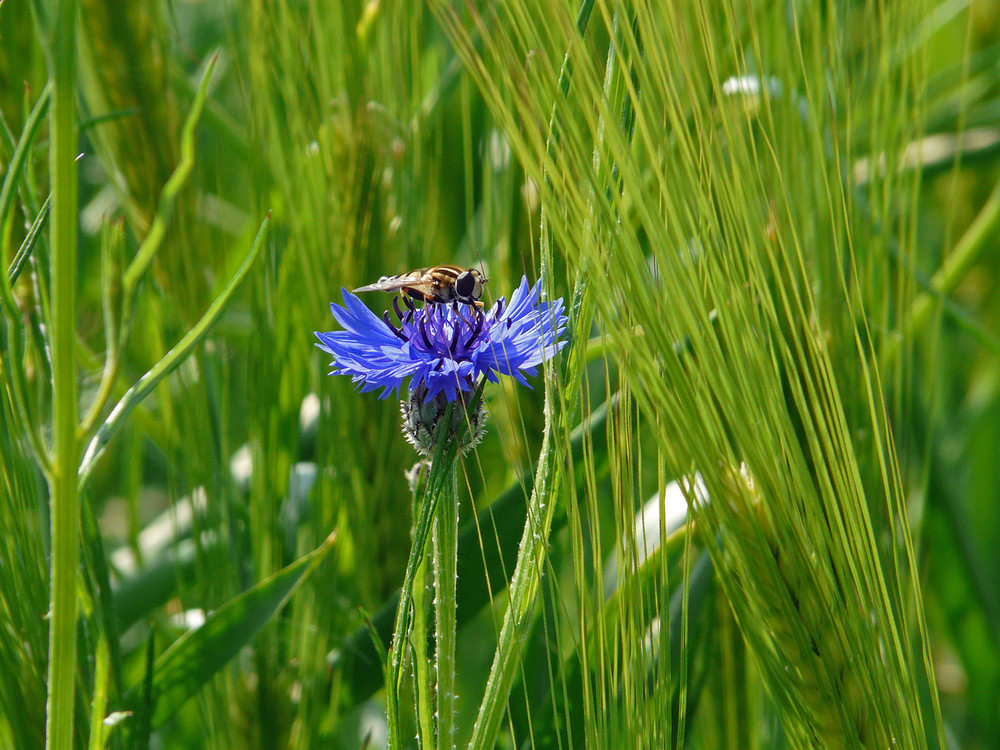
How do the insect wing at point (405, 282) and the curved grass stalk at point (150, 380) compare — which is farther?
the insect wing at point (405, 282)

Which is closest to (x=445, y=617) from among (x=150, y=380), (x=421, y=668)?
(x=421, y=668)

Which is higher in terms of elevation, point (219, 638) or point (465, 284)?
point (465, 284)

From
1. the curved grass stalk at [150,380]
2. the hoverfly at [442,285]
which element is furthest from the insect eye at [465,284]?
the curved grass stalk at [150,380]

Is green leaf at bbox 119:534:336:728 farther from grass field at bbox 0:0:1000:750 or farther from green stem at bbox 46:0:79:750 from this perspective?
green stem at bbox 46:0:79:750

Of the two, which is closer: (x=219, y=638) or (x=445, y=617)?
(x=445, y=617)

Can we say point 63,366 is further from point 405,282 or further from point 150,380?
point 405,282

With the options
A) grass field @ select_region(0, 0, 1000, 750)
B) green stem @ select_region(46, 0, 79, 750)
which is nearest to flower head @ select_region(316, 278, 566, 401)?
grass field @ select_region(0, 0, 1000, 750)

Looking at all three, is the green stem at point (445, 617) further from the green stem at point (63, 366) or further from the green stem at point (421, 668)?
the green stem at point (63, 366)
